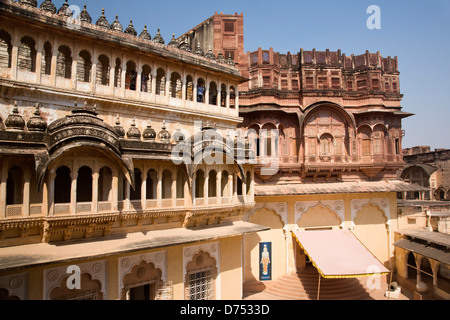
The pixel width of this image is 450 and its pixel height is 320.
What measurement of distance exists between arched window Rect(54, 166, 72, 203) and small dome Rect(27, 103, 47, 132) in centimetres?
165

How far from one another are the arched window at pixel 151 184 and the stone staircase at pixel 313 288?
9503 mm

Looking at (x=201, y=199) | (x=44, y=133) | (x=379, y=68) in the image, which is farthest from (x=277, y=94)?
(x=44, y=133)

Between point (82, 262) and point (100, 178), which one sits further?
point (100, 178)

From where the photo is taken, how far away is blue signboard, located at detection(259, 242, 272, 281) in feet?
61.6

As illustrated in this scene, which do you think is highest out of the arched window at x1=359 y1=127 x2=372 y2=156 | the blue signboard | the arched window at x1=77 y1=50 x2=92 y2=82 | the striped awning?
the arched window at x1=77 y1=50 x2=92 y2=82

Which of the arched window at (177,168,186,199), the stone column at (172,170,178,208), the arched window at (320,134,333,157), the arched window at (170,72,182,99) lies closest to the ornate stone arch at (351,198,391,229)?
the arched window at (320,134,333,157)

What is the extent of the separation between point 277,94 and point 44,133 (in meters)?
14.2

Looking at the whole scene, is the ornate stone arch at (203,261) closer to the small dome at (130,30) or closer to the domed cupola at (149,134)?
the domed cupola at (149,134)

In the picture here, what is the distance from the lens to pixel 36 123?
10062 mm

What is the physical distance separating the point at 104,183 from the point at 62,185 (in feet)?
4.65

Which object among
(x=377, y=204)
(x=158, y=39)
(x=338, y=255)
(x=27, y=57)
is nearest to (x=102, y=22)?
(x=158, y=39)

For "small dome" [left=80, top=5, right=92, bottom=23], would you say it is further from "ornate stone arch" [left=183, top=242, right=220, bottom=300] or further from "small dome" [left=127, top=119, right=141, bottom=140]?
"ornate stone arch" [left=183, top=242, right=220, bottom=300]
